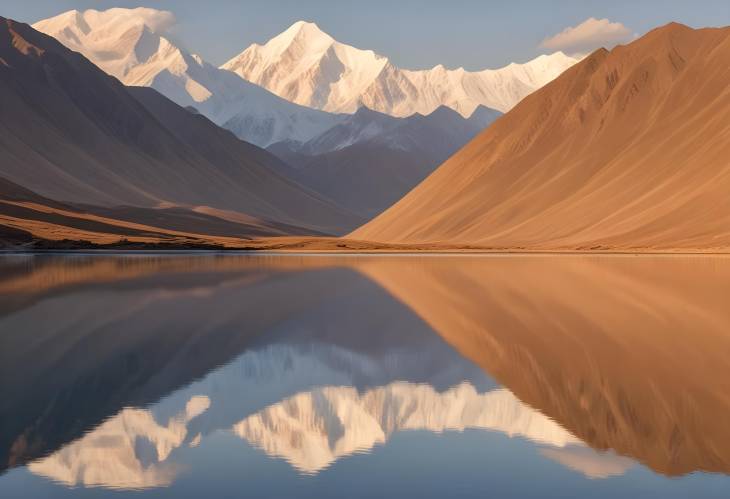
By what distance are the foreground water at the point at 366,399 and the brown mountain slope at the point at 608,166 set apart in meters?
90.4

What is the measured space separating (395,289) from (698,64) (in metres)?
135

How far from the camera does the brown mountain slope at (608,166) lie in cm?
13425

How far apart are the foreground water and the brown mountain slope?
9035cm

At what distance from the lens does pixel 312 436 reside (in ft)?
58.2

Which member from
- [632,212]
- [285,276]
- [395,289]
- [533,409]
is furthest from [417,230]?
[533,409]

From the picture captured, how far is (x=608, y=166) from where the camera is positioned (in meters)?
164

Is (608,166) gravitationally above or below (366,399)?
above

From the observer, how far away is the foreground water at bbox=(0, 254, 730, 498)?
1515 cm

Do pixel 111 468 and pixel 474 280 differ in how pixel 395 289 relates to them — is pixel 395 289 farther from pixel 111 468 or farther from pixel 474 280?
pixel 111 468

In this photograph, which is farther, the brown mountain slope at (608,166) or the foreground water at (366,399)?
the brown mountain slope at (608,166)

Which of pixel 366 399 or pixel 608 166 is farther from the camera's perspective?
pixel 608 166

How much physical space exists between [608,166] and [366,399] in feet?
484

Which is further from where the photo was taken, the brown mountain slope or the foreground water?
the brown mountain slope

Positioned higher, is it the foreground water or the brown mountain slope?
the brown mountain slope
